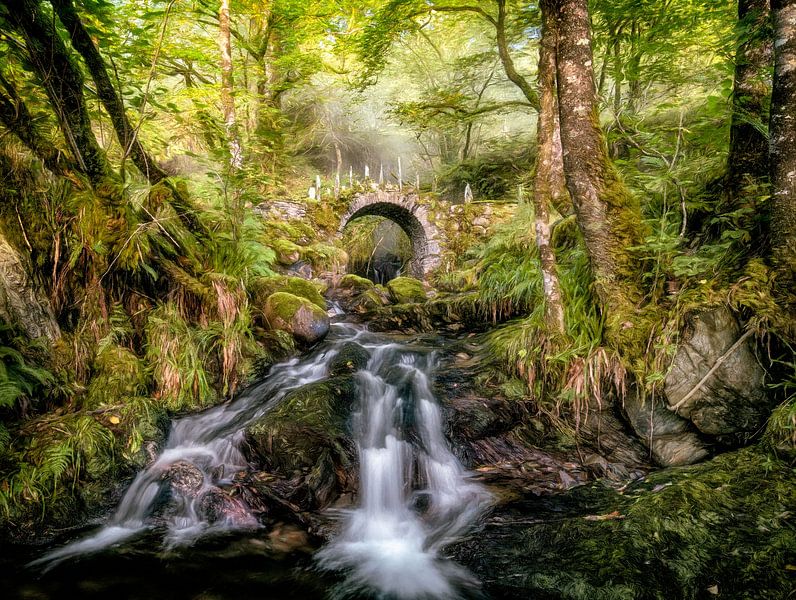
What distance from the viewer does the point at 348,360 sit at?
569 centimetres

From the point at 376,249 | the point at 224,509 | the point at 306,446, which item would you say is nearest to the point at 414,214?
the point at 376,249

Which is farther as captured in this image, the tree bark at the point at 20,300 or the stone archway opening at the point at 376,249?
the stone archway opening at the point at 376,249

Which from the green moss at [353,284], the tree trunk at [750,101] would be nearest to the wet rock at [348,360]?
the tree trunk at [750,101]

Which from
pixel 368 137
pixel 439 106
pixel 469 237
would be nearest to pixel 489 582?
pixel 439 106

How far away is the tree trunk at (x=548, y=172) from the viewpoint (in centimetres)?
395

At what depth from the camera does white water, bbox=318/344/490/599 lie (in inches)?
109

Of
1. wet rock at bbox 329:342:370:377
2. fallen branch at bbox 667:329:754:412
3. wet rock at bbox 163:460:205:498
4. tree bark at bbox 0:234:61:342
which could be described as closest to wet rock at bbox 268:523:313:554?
wet rock at bbox 163:460:205:498

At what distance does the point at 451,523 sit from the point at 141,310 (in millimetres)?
4035

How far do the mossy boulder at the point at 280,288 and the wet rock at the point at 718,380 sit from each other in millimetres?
5233

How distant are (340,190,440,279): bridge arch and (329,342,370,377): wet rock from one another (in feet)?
26.0

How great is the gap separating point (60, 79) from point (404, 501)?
17.4 feet

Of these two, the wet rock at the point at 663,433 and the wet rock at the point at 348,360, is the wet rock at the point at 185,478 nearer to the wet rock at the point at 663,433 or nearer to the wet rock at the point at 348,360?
the wet rock at the point at 348,360

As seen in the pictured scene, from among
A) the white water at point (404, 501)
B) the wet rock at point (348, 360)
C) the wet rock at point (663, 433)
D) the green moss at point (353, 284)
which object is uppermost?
the green moss at point (353, 284)

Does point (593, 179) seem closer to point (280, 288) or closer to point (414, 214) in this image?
point (280, 288)
